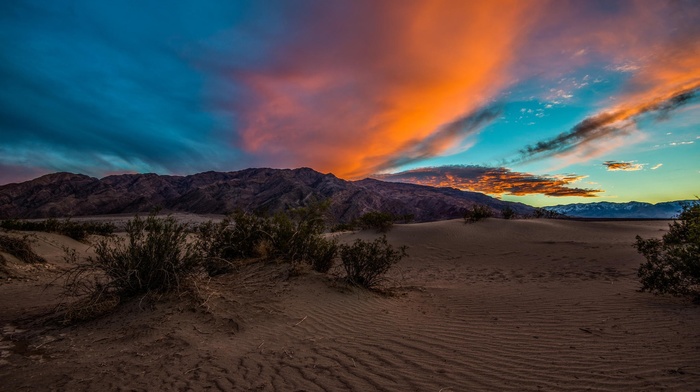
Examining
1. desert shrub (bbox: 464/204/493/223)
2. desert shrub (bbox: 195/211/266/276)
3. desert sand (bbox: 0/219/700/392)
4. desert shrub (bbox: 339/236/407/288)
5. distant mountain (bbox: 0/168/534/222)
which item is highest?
distant mountain (bbox: 0/168/534/222)

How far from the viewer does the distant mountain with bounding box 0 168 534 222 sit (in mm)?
64562

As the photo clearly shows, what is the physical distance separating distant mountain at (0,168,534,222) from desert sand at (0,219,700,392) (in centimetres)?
5027

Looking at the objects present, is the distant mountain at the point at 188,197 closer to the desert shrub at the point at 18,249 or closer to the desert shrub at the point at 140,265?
the desert shrub at the point at 18,249

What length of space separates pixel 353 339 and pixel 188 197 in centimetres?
8015

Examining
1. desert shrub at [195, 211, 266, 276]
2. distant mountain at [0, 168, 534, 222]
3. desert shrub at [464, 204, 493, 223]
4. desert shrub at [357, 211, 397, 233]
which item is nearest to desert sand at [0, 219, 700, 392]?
desert shrub at [195, 211, 266, 276]

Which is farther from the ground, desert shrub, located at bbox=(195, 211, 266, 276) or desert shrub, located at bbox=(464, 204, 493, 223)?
desert shrub, located at bbox=(464, 204, 493, 223)

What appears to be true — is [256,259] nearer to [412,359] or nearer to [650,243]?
[412,359]

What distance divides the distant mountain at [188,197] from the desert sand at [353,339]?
50266mm

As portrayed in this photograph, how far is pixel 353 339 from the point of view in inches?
170

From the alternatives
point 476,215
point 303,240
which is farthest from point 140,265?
point 476,215

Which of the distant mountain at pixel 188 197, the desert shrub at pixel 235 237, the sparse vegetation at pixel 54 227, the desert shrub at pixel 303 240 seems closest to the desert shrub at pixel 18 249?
the sparse vegetation at pixel 54 227

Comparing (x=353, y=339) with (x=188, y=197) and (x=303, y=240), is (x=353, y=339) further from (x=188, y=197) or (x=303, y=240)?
(x=188, y=197)

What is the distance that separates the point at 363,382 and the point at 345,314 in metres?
2.44

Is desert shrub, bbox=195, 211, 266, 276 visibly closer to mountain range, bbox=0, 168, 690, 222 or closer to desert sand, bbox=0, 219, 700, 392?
desert sand, bbox=0, 219, 700, 392
